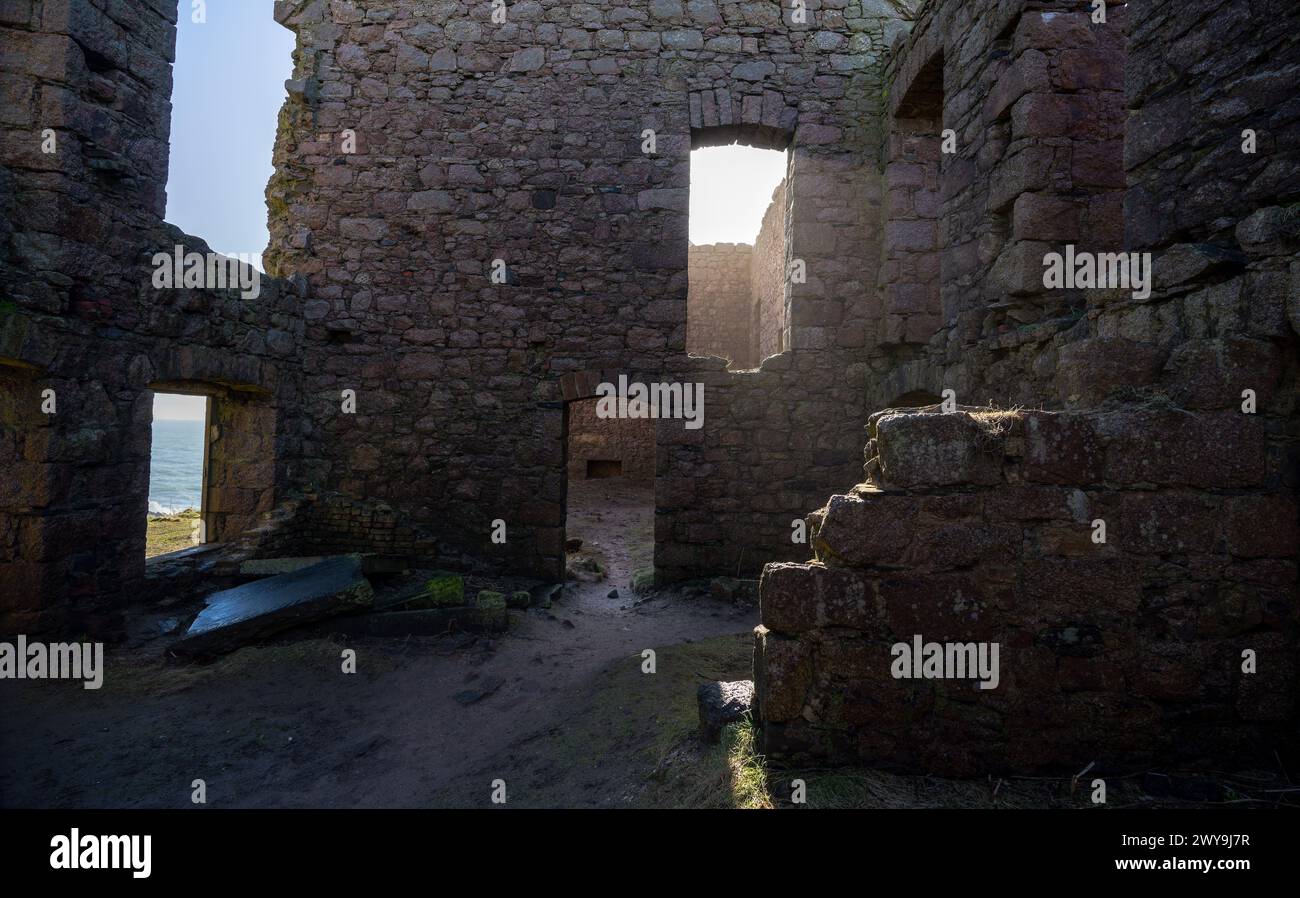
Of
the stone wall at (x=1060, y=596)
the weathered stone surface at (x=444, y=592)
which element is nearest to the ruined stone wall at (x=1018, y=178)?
the stone wall at (x=1060, y=596)

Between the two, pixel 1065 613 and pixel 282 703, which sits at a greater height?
pixel 1065 613

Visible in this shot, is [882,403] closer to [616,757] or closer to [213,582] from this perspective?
A: [616,757]

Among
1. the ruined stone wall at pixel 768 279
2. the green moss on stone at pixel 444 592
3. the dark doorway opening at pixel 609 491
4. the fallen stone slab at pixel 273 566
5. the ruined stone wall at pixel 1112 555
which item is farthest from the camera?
the ruined stone wall at pixel 768 279

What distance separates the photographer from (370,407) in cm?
688

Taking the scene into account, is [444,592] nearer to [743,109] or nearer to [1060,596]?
[1060,596]

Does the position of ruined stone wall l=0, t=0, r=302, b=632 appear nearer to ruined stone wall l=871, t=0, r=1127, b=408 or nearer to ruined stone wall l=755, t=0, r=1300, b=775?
ruined stone wall l=755, t=0, r=1300, b=775

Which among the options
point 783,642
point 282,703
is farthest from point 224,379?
point 783,642

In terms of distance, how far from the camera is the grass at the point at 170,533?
6605 millimetres

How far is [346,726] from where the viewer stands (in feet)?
13.1

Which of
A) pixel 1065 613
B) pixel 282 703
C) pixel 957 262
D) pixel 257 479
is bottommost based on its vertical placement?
pixel 282 703

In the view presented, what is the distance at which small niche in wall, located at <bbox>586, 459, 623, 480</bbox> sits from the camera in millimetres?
12617

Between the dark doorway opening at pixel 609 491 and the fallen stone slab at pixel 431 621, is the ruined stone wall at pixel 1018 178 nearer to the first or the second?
the fallen stone slab at pixel 431 621

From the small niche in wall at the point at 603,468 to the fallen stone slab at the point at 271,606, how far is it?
24.0ft

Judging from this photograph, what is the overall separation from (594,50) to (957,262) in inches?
179
